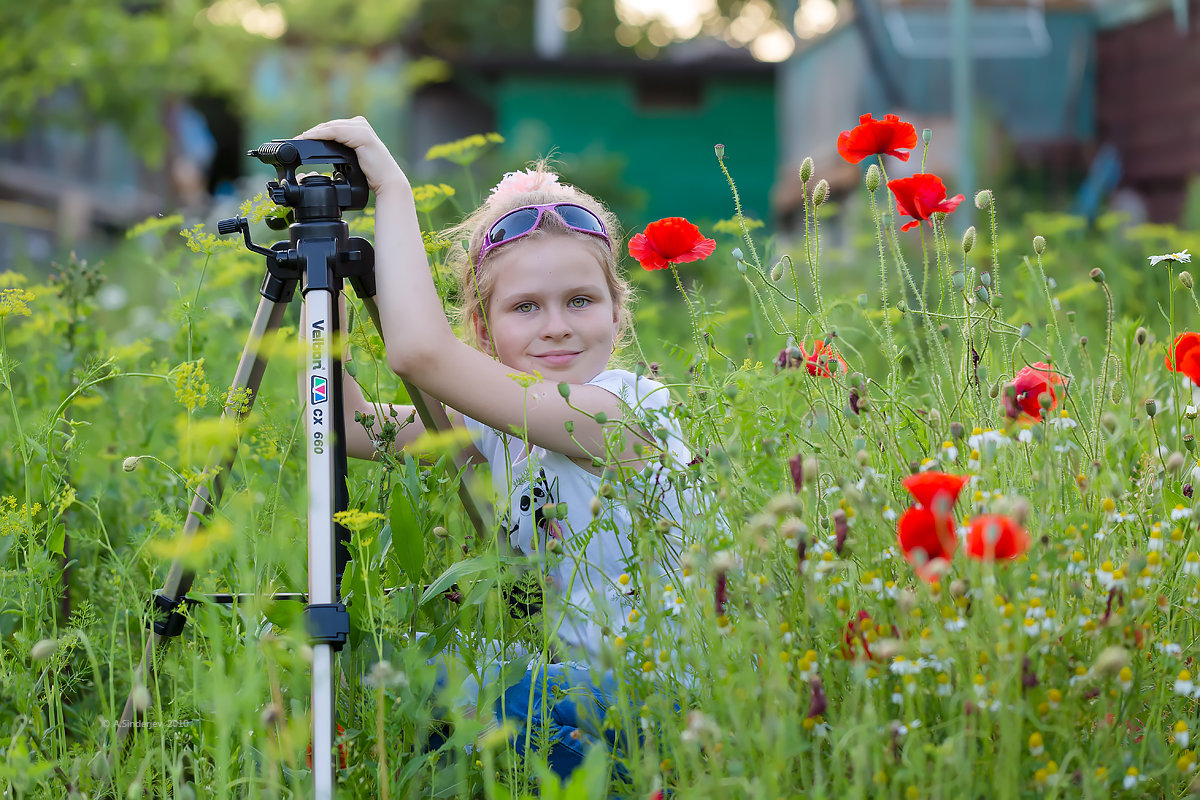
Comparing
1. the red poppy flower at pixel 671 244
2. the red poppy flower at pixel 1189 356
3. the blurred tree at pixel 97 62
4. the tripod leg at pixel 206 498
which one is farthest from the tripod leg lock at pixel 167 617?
the blurred tree at pixel 97 62

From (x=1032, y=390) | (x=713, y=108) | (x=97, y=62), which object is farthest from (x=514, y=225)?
(x=713, y=108)

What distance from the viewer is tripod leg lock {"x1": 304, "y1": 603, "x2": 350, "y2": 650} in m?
1.41

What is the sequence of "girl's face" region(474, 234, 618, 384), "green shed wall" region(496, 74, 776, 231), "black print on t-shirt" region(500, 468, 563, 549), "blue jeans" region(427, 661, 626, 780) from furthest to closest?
"green shed wall" region(496, 74, 776, 231) → "girl's face" region(474, 234, 618, 384) → "black print on t-shirt" region(500, 468, 563, 549) → "blue jeans" region(427, 661, 626, 780)

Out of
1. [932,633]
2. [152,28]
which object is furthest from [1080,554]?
[152,28]

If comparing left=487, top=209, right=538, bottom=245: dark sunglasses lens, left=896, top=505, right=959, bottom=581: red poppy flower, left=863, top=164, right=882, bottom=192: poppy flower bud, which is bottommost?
left=896, top=505, right=959, bottom=581: red poppy flower

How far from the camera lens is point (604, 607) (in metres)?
1.40

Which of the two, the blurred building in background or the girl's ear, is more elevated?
the blurred building in background

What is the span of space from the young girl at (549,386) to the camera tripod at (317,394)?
0.06 meters

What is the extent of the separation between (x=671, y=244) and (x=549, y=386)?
31 cm

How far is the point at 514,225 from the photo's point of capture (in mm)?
2051

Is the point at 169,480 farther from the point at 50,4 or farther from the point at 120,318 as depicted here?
the point at 50,4

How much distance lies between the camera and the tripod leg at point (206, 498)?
1.66 meters

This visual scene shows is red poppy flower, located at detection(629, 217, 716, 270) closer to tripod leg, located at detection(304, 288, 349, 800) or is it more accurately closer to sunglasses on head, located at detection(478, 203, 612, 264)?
sunglasses on head, located at detection(478, 203, 612, 264)

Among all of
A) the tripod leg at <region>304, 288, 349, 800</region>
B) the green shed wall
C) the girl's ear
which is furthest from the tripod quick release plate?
the green shed wall
